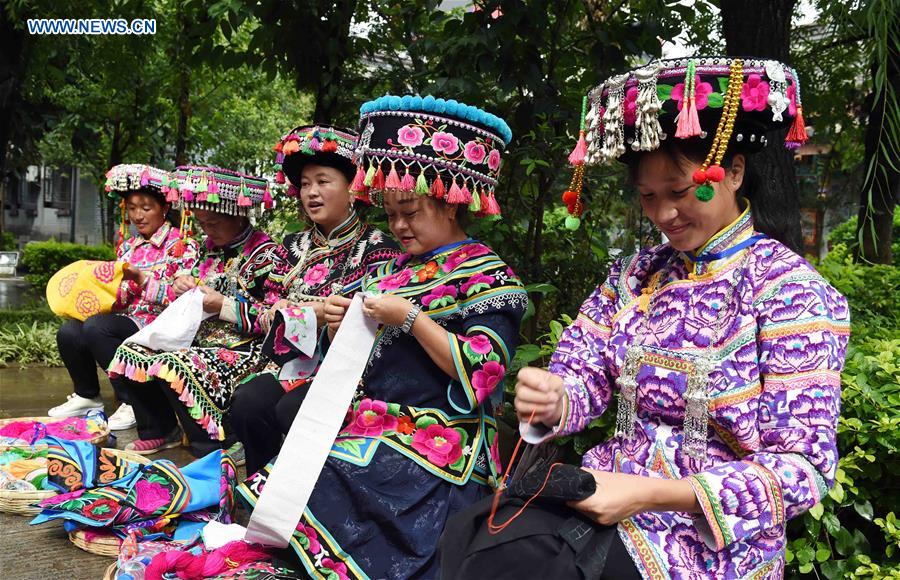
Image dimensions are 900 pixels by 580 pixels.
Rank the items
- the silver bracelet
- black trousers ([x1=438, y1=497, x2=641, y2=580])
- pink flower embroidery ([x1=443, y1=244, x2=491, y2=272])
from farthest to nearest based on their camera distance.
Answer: pink flower embroidery ([x1=443, y1=244, x2=491, y2=272]) < the silver bracelet < black trousers ([x1=438, y1=497, x2=641, y2=580])

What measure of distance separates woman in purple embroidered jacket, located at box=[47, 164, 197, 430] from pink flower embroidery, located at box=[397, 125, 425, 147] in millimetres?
2641

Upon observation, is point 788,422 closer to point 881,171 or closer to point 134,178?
point 881,171

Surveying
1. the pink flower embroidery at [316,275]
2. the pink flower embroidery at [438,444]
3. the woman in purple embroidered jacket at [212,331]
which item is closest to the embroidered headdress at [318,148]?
the pink flower embroidery at [316,275]

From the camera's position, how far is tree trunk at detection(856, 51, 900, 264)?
2.90 m

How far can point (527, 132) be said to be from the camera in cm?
425

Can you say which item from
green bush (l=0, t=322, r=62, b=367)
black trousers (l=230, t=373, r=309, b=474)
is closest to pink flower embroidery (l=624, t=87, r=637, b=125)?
black trousers (l=230, t=373, r=309, b=474)

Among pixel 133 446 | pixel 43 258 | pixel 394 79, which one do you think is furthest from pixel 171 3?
pixel 43 258

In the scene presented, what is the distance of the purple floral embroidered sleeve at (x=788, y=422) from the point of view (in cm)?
157

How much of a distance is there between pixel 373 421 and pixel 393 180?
2.68ft

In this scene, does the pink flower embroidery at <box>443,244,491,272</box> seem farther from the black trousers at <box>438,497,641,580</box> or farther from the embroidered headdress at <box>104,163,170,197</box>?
A: the embroidered headdress at <box>104,163,170,197</box>

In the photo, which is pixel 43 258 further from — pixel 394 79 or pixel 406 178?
pixel 406 178

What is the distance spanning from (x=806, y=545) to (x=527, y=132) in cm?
269

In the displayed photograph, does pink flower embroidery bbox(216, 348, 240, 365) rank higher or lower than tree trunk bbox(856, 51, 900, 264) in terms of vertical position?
lower
